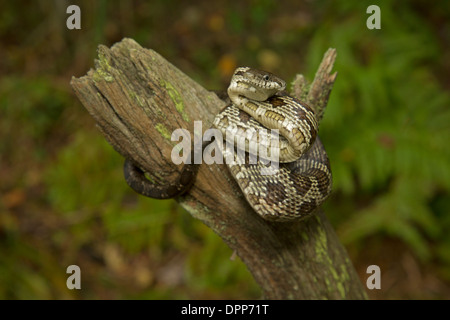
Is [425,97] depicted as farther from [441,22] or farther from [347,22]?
[441,22]

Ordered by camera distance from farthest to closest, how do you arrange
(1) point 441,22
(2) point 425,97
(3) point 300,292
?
1. (1) point 441,22
2. (2) point 425,97
3. (3) point 300,292

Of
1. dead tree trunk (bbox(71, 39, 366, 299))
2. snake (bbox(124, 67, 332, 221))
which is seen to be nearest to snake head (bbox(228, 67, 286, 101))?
snake (bbox(124, 67, 332, 221))

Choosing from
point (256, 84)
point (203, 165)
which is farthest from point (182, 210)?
point (256, 84)

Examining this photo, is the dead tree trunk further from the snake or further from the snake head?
the snake head

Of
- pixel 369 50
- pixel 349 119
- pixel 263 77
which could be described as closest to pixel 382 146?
pixel 349 119

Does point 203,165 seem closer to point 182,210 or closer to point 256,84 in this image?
point 256,84

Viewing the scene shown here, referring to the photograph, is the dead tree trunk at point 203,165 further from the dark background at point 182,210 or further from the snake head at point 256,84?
the dark background at point 182,210

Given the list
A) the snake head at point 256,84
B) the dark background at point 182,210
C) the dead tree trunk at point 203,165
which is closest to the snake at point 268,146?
the snake head at point 256,84
